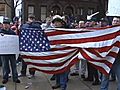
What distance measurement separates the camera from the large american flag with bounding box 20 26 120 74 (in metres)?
7.64

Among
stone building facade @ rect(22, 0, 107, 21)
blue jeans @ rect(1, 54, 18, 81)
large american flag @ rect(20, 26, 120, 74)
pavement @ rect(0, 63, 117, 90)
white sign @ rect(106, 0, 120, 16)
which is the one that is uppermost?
stone building facade @ rect(22, 0, 107, 21)

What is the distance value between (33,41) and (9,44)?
114 centimetres

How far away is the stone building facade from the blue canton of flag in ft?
139

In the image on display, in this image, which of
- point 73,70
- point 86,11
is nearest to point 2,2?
point 86,11

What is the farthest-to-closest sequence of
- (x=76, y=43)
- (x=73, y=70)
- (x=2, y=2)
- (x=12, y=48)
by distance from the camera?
(x=2, y=2)
(x=73, y=70)
(x=12, y=48)
(x=76, y=43)

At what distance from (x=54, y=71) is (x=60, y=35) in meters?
0.89

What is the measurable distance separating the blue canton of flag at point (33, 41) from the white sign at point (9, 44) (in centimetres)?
51

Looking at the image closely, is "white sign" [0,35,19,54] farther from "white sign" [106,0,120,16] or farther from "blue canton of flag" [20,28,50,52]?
"white sign" [106,0,120,16]

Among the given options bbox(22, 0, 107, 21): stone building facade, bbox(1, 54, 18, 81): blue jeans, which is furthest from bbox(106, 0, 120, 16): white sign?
bbox(22, 0, 107, 21): stone building facade

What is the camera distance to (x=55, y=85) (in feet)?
31.8

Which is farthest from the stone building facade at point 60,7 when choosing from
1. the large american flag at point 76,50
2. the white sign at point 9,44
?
the large american flag at point 76,50

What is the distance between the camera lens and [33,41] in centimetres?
846

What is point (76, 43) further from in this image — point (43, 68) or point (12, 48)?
point (12, 48)

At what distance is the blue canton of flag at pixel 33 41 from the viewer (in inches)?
329
